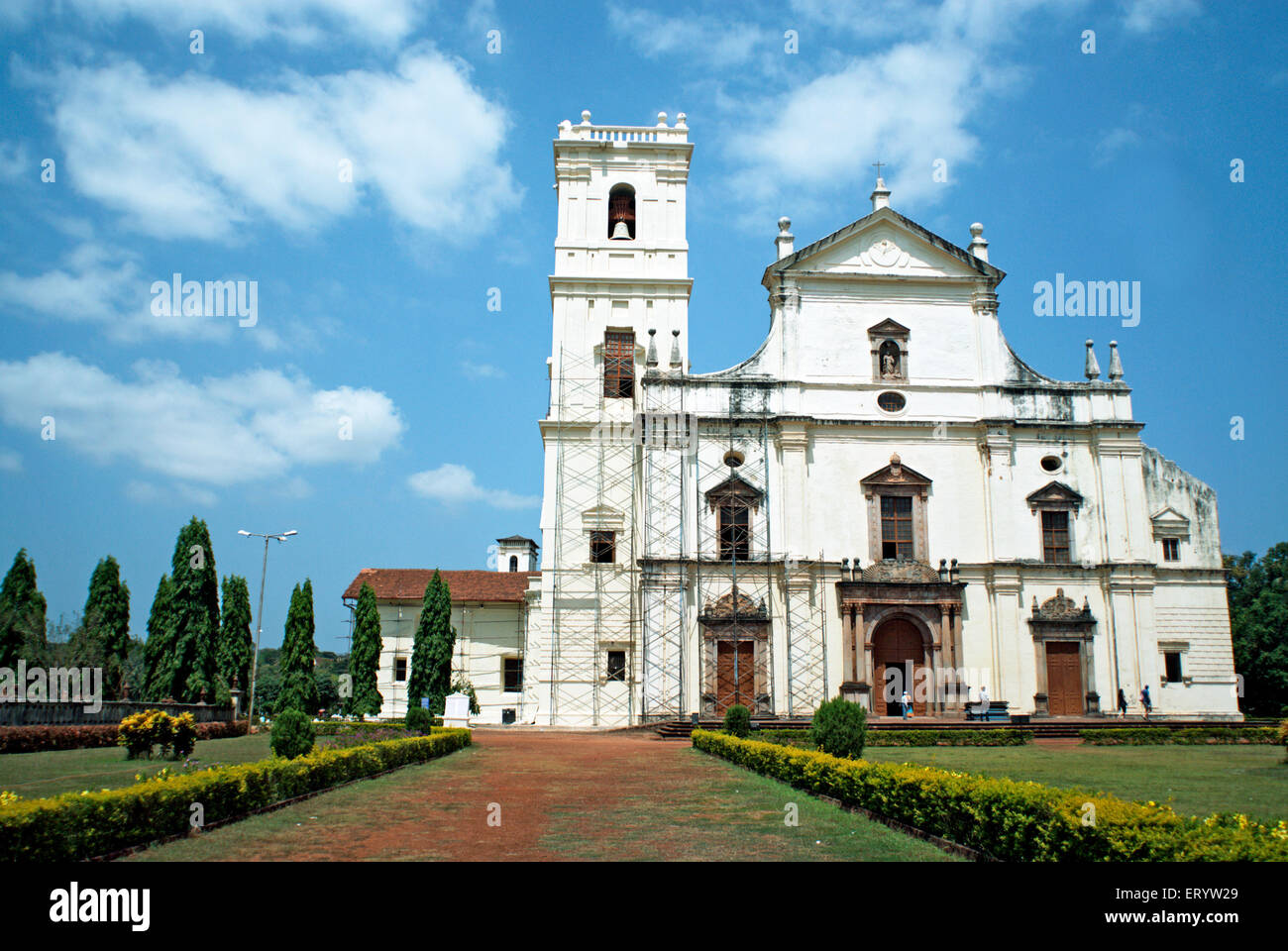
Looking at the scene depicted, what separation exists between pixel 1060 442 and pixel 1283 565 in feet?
87.1

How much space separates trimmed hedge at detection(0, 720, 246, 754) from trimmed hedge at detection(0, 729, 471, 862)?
918 centimetres

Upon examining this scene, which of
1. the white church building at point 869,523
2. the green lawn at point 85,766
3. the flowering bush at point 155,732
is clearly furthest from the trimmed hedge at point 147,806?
the white church building at point 869,523

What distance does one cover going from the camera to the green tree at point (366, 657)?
112 ft

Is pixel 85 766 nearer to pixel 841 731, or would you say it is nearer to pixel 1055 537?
pixel 841 731

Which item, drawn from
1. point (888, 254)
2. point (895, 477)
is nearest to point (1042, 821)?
point (895, 477)

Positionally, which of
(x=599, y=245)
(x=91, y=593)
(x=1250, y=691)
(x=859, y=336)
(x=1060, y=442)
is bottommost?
(x=1250, y=691)

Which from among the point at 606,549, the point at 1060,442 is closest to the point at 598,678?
the point at 606,549

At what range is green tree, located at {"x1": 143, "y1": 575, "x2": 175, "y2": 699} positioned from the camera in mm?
31141

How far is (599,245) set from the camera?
3538cm

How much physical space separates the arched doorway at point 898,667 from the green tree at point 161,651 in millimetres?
22596

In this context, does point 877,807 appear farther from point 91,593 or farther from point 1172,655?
point 91,593

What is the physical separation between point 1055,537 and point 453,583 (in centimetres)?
2547

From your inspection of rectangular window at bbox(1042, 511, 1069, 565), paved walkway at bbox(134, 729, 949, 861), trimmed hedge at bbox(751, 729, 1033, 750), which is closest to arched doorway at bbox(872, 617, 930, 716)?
rectangular window at bbox(1042, 511, 1069, 565)
